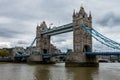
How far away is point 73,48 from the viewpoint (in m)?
62.4

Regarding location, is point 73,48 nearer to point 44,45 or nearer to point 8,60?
point 44,45

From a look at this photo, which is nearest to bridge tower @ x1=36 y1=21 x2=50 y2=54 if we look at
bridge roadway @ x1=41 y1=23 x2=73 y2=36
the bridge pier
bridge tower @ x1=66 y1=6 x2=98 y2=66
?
bridge roadway @ x1=41 y1=23 x2=73 y2=36

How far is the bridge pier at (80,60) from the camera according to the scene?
2169 inches

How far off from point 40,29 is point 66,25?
75.6ft

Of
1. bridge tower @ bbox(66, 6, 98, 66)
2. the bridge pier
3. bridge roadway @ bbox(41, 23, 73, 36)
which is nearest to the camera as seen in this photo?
the bridge pier

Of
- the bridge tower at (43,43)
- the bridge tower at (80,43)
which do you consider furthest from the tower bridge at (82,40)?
the bridge tower at (43,43)

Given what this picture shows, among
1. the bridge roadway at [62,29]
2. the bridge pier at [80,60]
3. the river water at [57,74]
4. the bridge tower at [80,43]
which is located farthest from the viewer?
the bridge roadway at [62,29]

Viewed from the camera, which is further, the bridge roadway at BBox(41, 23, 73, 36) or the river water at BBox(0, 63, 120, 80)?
the bridge roadway at BBox(41, 23, 73, 36)

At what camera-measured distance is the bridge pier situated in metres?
55.1

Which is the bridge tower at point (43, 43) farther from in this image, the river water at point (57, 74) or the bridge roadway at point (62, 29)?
the river water at point (57, 74)

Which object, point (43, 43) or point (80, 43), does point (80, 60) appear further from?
point (43, 43)

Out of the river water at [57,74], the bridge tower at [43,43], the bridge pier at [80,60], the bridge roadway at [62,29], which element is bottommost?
the river water at [57,74]

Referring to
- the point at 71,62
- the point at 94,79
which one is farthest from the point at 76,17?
the point at 94,79

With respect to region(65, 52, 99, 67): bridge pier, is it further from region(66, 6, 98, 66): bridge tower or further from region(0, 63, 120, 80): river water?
region(0, 63, 120, 80): river water
